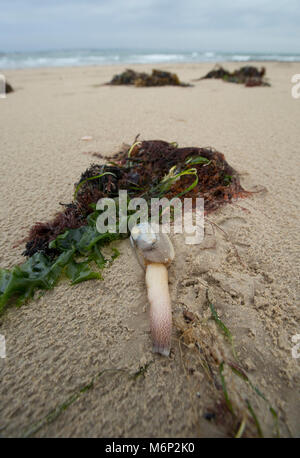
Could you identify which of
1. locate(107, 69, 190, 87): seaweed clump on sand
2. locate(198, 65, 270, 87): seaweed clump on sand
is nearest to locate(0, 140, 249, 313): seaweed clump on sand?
locate(107, 69, 190, 87): seaweed clump on sand

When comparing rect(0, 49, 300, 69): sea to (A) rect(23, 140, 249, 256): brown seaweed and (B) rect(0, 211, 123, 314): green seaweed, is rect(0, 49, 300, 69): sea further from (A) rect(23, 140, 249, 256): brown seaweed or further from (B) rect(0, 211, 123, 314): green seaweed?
(B) rect(0, 211, 123, 314): green seaweed

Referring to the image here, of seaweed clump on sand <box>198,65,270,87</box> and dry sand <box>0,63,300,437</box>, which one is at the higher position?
seaweed clump on sand <box>198,65,270,87</box>

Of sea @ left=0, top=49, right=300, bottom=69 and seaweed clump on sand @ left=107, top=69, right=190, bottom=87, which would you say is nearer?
seaweed clump on sand @ left=107, top=69, right=190, bottom=87

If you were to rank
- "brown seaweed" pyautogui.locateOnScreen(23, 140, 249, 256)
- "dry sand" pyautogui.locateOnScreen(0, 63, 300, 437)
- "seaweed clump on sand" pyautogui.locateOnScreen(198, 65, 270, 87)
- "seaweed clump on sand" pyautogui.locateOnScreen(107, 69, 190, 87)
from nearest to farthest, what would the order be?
"dry sand" pyautogui.locateOnScreen(0, 63, 300, 437) → "brown seaweed" pyautogui.locateOnScreen(23, 140, 249, 256) → "seaweed clump on sand" pyautogui.locateOnScreen(107, 69, 190, 87) → "seaweed clump on sand" pyautogui.locateOnScreen(198, 65, 270, 87)

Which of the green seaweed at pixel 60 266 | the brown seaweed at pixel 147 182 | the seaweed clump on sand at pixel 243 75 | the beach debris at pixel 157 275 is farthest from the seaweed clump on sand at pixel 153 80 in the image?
the beach debris at pixel 157 275

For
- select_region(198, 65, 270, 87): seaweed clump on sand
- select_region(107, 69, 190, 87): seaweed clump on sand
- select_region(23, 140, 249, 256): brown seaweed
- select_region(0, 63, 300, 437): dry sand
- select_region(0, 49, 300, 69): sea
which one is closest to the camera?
select_region(0, 63, 300, 437): dry sand

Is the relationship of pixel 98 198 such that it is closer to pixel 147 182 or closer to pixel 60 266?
pixel 147 182

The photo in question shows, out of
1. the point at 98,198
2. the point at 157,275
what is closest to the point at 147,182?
the point at 98,198
